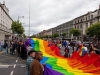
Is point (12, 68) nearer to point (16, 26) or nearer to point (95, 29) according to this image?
point (95, 29)

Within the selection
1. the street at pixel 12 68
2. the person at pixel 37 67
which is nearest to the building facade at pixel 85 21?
the street at pixel 12 68

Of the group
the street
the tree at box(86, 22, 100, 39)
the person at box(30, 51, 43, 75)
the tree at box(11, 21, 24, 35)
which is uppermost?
the tree at box(11, 21, 24, 35)

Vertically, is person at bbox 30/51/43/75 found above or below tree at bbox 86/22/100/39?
below

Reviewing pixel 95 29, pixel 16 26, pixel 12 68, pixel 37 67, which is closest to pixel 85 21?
pixel 95 29

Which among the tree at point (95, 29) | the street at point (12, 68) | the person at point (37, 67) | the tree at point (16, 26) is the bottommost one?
the street at point (12, 68)

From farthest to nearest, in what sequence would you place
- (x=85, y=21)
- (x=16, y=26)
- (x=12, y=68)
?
(x=85, y=21) < (x=16, y=26) < (x=12, y=68)

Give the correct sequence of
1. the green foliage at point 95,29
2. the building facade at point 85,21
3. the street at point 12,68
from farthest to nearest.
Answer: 1. the building facade at point 85,21
2. the green foliage at point 95,29
3. the street at point 12,68

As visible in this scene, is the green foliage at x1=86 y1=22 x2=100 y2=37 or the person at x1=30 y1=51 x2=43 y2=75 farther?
the green foliage at x1=86 y1=22 x2=100 y2=37

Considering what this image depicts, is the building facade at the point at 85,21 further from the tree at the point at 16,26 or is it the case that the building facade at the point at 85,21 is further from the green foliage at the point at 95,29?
the tree at the point at 16,26

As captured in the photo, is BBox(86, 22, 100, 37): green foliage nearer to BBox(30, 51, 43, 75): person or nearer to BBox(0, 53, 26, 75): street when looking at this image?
BBox(0, 53, 26, 75): street

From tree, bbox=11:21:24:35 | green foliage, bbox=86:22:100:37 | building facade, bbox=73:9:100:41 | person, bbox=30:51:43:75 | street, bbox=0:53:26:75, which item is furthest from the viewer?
tree, bbox=11:21:24:35

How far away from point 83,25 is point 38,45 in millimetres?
59694

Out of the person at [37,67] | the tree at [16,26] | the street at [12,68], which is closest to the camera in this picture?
the person at [37,67]

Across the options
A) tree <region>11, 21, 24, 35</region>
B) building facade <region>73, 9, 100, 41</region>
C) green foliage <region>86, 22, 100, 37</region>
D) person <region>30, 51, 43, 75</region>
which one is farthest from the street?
tree <region>11, 21, 24, 35</region>
